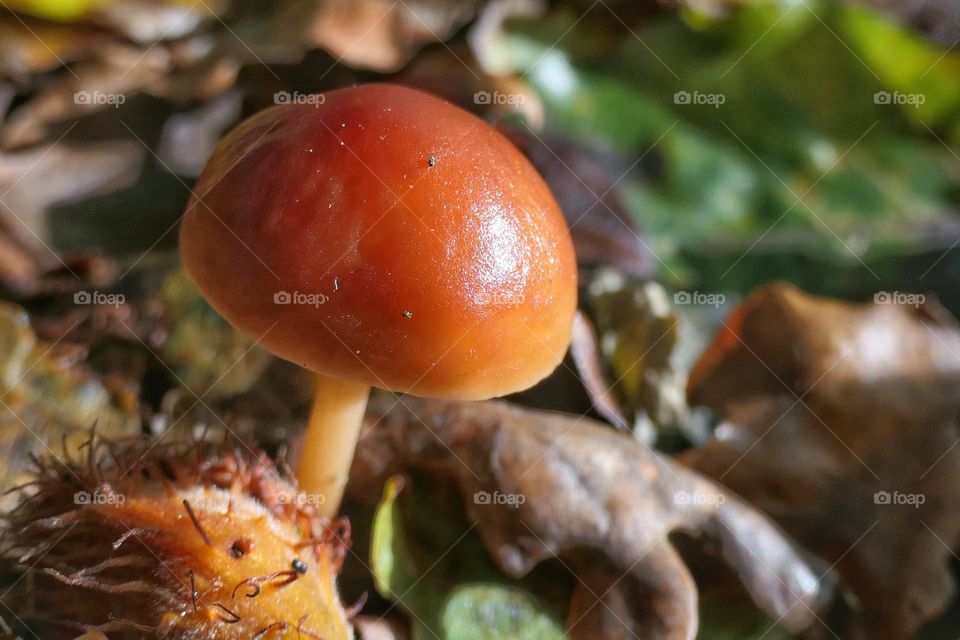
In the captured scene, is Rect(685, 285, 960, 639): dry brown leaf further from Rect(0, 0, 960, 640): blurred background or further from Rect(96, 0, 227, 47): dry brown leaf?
Rect(96, 0, 227, 47): dry brown leaf

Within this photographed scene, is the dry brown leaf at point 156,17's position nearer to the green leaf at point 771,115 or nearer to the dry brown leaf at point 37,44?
the dry brown leaf at point 37,44

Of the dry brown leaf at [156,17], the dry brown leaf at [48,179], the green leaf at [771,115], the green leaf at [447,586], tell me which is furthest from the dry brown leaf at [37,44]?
the green leaf at [447,586]

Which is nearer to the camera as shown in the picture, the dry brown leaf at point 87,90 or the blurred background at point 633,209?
the blurred background at point 633,209

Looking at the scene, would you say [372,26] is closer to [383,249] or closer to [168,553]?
[383,249]

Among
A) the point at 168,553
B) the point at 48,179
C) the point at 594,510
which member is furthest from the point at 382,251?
the point at 48,179

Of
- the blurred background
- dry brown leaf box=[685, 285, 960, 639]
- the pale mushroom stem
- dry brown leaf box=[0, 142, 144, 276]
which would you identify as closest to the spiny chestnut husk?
the pale mushroom stem

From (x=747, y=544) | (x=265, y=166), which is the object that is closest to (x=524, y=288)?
(x=265, y=166)
